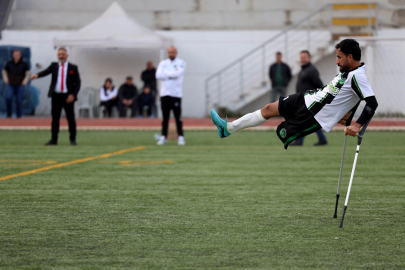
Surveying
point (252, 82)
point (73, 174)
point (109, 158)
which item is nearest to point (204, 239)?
point (73, 174)

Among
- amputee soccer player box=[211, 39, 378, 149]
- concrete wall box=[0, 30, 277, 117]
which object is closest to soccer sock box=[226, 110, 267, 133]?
amputee soccer player box=[211, 39, 378, 149]

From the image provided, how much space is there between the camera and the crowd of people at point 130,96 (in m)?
21.2

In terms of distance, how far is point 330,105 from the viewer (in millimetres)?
5527

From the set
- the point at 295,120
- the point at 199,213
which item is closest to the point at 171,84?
the point at 295,120

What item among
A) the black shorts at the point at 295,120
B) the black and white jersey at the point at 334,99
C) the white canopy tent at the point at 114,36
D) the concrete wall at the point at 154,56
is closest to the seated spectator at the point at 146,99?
the white canopy tent at the point at 114,36

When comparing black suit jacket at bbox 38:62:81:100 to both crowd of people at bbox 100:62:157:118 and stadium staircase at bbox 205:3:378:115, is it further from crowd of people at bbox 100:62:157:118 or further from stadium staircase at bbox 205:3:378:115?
stadium staircase at bbox 205:3:378:115

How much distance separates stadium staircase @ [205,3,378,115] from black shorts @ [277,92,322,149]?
51.6 feet

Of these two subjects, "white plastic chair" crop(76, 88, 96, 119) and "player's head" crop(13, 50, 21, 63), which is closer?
"player's head" crop(13, 50, 21, 63)

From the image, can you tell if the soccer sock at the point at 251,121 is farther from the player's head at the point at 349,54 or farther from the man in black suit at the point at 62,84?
the man in black suit at the point at 62,84

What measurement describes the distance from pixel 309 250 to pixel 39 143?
979 centimetres

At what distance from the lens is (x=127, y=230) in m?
4.49

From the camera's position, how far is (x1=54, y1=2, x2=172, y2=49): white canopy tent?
830 inches

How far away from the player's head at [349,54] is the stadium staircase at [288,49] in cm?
1623

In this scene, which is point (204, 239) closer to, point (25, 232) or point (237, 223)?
point (237, 223)
